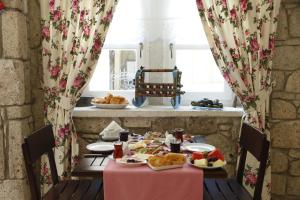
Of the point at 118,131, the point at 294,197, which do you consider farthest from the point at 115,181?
the point at 294,197

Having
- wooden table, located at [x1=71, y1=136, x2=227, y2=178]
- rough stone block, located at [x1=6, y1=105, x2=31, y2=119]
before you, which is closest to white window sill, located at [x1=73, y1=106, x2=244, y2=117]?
rough stone block, located at [x1=6, y1=105, x2=31, y2=119]

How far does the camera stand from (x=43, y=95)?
2.58 metres

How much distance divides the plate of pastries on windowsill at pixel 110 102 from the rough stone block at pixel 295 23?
1402 millimetres

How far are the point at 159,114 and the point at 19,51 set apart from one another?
113cm

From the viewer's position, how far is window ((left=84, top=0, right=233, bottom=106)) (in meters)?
2.60

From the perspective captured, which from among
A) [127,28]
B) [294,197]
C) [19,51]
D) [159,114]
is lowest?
[294,197]

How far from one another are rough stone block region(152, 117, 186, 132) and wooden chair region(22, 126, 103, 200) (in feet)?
2.50

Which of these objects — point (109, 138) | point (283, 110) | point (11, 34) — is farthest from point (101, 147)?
point (283, 110)

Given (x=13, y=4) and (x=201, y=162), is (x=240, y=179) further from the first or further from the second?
(x=13, y=4)

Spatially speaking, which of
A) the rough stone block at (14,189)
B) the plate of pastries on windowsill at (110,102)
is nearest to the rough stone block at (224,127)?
the plate of pastries on windowsill at (110,102)

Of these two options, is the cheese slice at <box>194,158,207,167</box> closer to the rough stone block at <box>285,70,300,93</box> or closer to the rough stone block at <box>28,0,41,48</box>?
the rough stone block at <box>285,70,300,93</box>

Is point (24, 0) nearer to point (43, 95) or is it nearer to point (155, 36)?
point (43, 95)

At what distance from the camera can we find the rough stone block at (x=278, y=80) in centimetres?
252

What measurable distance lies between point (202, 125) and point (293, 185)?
0.87m
